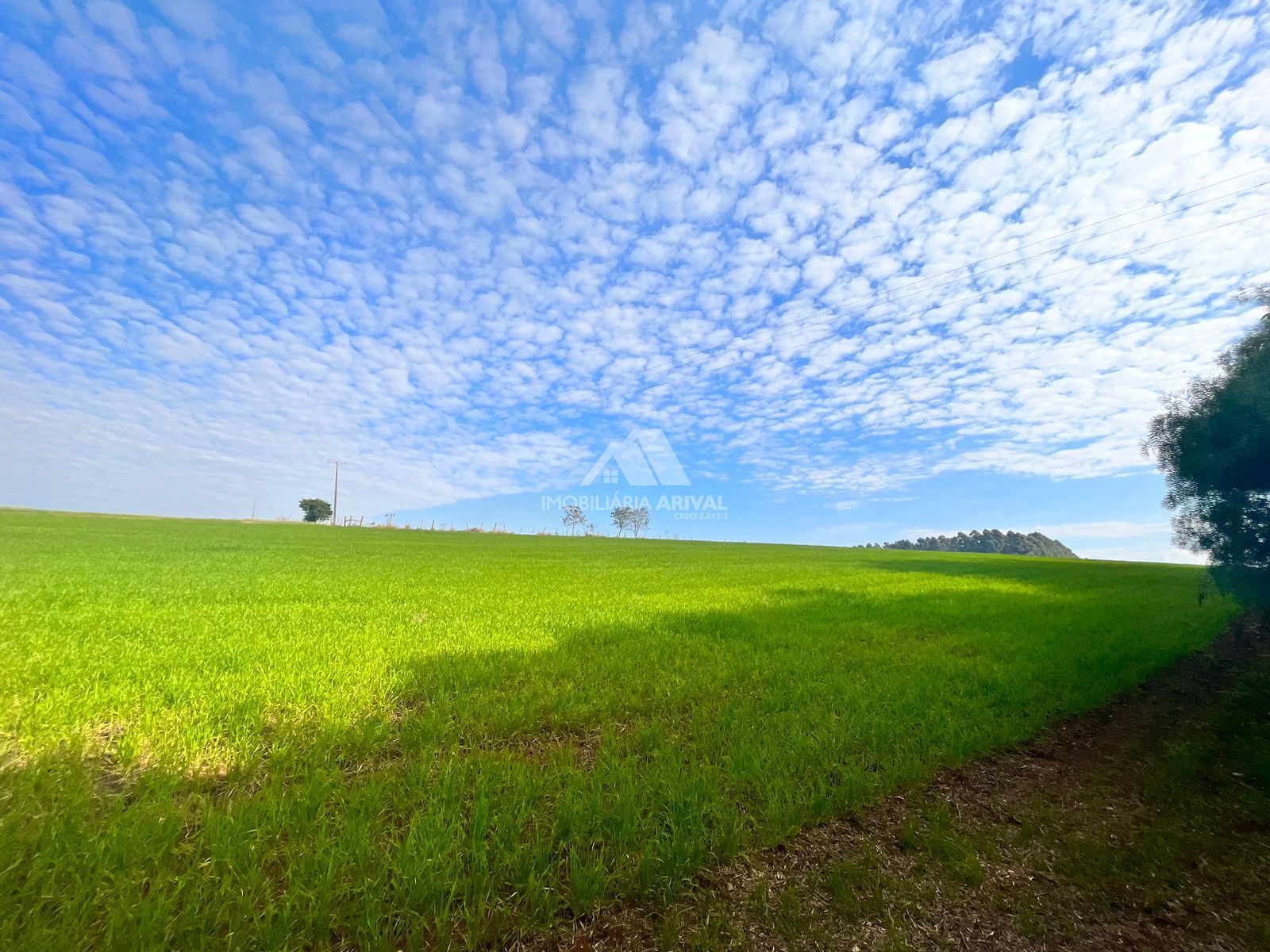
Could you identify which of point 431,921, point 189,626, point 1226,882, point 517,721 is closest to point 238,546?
point 189,626

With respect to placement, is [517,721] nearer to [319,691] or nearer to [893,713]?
[319,691]

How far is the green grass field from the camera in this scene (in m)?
3.23

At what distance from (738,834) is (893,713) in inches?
157

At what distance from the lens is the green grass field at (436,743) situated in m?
3.23

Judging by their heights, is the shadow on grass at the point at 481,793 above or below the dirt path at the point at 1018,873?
above

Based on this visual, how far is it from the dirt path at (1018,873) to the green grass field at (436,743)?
0.96ft

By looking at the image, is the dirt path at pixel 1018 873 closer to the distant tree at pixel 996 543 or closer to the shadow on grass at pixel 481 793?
the shadow on grass at pixel 481 793

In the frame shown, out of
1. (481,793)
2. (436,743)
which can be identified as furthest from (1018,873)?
(436,743)

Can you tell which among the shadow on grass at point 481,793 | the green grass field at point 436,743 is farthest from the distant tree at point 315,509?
the shadow on grass at point 481,793

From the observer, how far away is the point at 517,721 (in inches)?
244

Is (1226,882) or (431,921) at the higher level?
(431,921)

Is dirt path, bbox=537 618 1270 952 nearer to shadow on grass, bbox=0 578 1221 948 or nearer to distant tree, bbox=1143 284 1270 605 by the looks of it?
shadow on grass, bbox=0 578 1221 948

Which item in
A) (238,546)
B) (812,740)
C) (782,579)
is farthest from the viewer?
(238,546)

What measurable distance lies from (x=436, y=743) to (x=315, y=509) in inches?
5576
